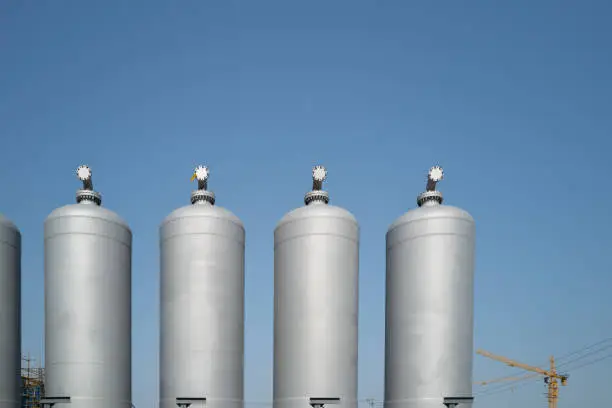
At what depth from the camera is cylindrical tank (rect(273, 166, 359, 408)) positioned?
2691 cm

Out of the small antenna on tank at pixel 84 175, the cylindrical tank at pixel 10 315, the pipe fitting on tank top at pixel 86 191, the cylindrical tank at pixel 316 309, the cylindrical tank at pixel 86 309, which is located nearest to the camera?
the cylindrical tank at pixel 86 309

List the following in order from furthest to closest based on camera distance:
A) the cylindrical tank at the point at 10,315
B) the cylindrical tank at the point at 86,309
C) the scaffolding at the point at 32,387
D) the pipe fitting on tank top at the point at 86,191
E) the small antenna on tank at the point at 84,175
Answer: the scaffolding at the point at 32,387 < the small antenna on tank at the point at 84,175 < the pipe fitting on tank top at the point at 86,191 < the cylindrical tank at the point at 10,315 < the cylindrical tank at the point at 86,309

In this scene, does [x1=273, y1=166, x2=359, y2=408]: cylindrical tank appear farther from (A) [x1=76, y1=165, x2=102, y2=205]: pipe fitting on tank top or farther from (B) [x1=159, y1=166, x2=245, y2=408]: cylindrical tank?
(A) [x1=76, y1=165, x2=102, y2=205]: pipe fitting on tank top

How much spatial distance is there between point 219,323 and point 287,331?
3722 mm

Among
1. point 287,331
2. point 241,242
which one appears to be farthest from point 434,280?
point 241,242

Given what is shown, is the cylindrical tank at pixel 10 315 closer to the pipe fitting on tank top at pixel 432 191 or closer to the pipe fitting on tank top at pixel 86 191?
the pipe fitting on tank top at pixel 86 191

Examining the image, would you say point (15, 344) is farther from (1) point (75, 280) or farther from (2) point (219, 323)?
(2) point (219, 323)

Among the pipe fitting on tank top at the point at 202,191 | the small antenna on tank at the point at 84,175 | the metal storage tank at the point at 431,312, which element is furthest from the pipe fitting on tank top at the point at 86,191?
the metal storage tank at the point at 431,312

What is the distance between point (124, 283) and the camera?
28781 millimetres

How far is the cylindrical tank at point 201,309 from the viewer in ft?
88.5

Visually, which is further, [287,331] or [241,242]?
[241,242]

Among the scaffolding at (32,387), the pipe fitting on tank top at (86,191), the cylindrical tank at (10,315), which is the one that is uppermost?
the pipe fitting on tank top at (86,191)

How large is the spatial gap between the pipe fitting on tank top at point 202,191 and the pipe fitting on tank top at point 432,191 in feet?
39.8

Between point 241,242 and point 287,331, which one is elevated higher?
point 241,242
